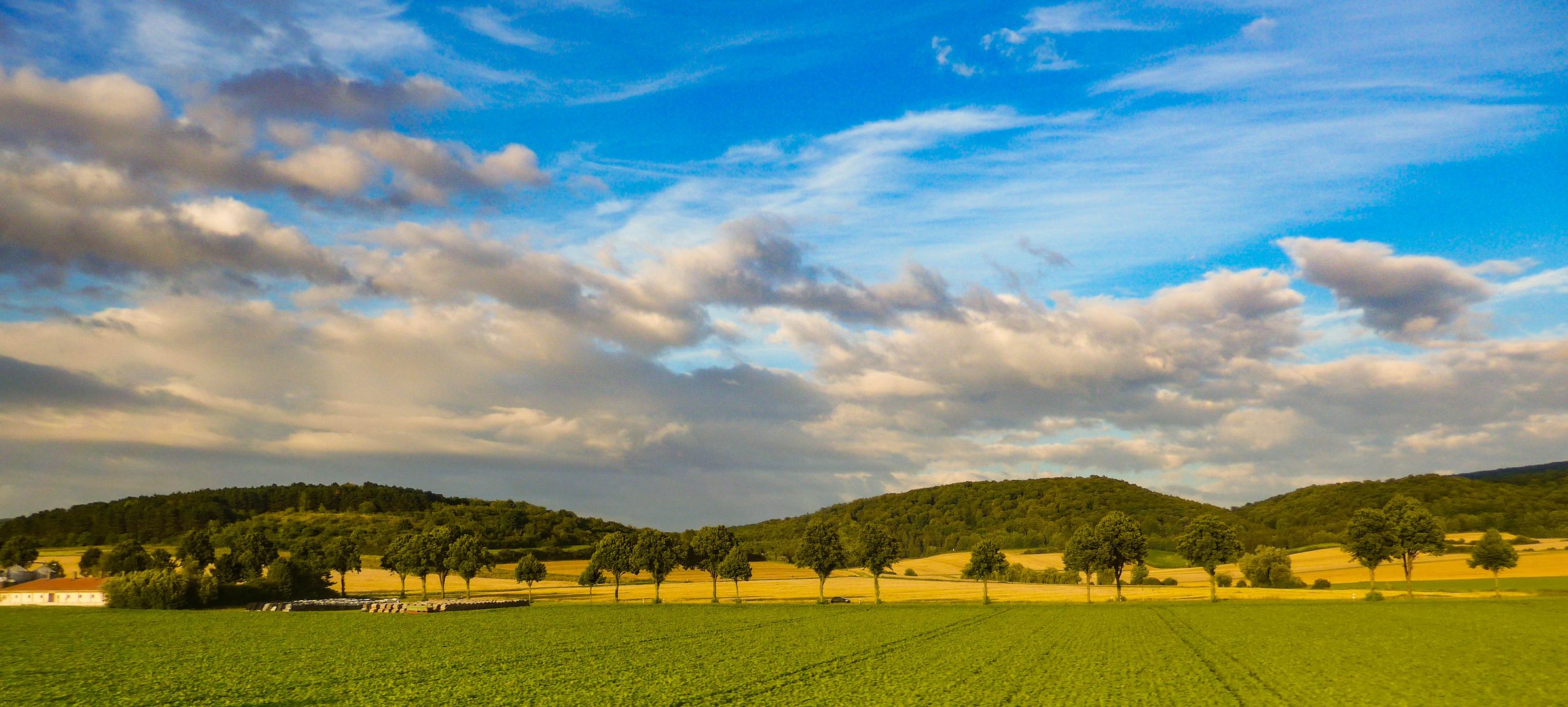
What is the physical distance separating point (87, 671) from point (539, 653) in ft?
69.1

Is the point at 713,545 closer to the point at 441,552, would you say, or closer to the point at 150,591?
the point at 441,552

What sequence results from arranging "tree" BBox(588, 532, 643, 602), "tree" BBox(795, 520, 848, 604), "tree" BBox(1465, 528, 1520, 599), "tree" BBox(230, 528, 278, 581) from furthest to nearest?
"tree" BBox(588, 532, 643, 602)
"tree" BBox(230, 528, 278, 581)
"tree" BBox(795, 520, 848, 604)
"tree" BBox(1465, 528, 1520, 599)

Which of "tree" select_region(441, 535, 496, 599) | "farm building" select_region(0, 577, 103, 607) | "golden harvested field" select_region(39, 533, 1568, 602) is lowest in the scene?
"golden harvested field" select_region(39, 533, 1568, 602)

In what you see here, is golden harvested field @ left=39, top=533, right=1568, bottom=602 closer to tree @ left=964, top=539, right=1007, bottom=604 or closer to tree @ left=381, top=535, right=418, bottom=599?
tree @ left=964, top=539, right=1007, bottom=604

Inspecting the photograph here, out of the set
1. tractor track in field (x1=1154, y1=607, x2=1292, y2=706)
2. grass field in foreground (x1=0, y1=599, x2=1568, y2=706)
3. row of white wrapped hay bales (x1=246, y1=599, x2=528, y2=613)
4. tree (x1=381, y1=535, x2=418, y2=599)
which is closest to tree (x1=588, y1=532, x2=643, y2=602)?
row of white wrapped hay bales (x1=246, y1=599, x2=528, y2=613)

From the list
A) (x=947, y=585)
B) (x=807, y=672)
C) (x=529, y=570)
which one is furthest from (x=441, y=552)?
(x=807, y=672)

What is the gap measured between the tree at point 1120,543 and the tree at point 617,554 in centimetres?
6571

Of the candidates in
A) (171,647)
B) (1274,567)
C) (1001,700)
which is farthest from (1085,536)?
(171,647)

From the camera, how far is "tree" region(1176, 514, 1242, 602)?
108 metres

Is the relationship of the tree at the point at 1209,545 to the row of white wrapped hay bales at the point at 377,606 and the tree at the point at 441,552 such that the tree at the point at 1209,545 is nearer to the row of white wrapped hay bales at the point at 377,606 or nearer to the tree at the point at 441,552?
the row of white wrapped hay bales at the point at 377,606

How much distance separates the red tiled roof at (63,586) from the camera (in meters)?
115

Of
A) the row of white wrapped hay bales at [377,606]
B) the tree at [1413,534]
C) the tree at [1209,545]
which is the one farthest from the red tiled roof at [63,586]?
the tree at [1413,534]

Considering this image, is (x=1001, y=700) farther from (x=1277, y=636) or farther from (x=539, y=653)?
(x=1277, y=636)

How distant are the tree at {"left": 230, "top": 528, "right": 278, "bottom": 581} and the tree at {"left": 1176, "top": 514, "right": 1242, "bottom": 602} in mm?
127377
